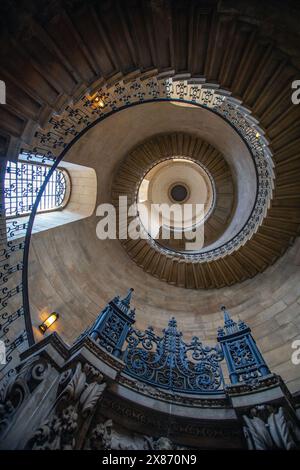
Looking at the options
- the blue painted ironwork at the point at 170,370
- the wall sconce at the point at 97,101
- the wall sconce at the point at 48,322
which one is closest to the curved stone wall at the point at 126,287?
the wall sconce at the point at 48,322

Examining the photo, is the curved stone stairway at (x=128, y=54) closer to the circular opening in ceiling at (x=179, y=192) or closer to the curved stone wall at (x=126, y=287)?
the curved stone wall at (x=126, y=287)

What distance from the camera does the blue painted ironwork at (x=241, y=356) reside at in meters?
4.66

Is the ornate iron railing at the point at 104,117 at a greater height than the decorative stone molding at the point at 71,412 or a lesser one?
greater

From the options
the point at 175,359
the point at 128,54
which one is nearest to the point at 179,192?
the point at 128,54

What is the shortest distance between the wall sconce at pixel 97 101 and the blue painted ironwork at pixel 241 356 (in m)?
7.44

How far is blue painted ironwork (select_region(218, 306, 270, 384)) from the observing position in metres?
4.66

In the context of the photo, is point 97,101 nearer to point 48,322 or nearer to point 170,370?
point 48,322

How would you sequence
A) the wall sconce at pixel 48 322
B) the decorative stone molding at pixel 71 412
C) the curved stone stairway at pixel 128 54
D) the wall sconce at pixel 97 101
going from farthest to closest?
the wall sconce at pixel 97 101 → the wall sconce at pixel 48 322 → the curved stone stairway at pixel 128 54 → the decorative stone molding at pixel 71 412

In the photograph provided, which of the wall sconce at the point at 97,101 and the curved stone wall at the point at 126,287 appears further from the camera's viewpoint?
the curved stone wall at the point at 126,287

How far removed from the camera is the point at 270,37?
548 centimetres

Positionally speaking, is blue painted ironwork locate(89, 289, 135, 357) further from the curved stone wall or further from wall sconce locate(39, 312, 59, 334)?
the curved stone wall

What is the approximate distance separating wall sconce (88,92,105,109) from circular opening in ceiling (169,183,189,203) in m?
11.7

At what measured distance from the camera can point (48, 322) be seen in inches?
336

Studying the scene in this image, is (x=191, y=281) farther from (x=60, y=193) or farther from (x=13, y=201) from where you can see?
(x=13, y=201)
